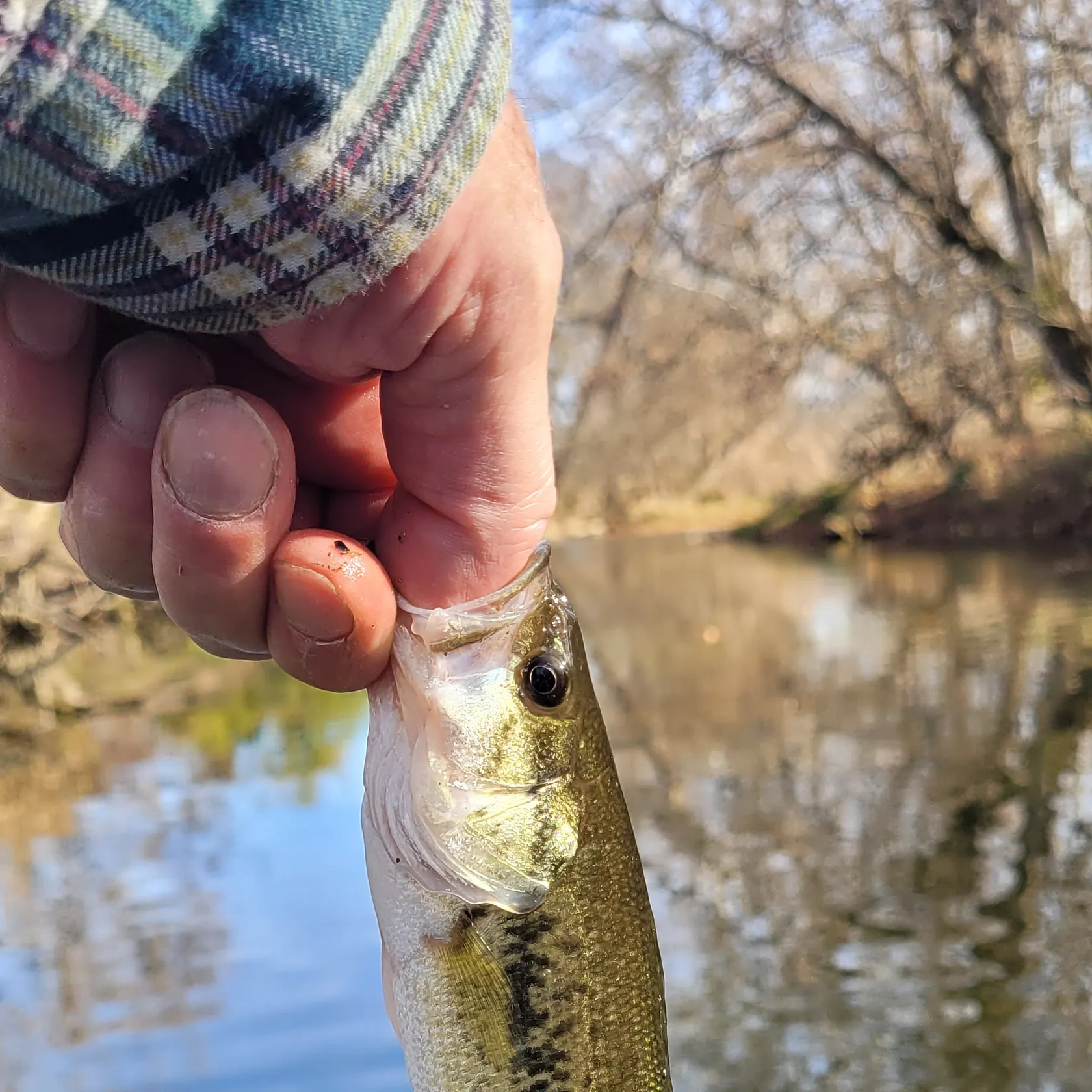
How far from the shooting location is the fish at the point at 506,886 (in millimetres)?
1917

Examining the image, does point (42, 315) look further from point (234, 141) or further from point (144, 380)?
point (234, 141)

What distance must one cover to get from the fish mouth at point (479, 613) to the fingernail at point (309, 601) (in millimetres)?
122

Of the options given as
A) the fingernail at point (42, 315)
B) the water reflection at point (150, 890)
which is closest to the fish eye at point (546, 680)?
the fingernail at point (42, 315)

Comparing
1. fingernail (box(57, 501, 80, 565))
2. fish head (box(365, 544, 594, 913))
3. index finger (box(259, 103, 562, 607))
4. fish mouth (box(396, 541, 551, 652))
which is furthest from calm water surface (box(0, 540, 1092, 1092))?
fingernail (box(57, 501, 80, 565))

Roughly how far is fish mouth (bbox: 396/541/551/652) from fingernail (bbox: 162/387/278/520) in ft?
1.09

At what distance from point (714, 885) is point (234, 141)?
5.12m

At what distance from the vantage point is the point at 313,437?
78.1 inches

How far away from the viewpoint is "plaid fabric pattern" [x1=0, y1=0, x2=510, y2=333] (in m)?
1.18

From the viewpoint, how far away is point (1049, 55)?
527 inches

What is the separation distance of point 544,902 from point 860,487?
26.8 metres

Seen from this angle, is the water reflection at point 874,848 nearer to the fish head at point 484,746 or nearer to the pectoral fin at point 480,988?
the pectoral fin at point 480,988

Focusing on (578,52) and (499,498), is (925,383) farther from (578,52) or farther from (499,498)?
(499,498)

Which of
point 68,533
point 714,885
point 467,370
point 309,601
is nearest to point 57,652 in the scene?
point 714,885

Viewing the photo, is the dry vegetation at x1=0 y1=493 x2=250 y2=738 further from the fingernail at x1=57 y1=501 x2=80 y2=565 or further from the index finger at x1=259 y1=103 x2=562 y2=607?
the index finger at x1=259 y1=103 x2=562 y2=607
